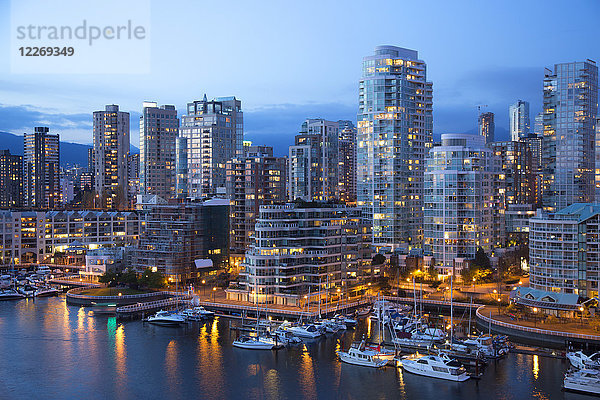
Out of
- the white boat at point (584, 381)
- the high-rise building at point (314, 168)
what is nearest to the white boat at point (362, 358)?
the white boat at point (584, 381)

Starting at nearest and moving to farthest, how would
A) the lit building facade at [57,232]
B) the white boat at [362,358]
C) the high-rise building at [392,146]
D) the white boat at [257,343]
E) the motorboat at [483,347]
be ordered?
1. the white boat at [362,358]
2. the motorboat at [483,347]
3. the white boat at [257,343]
4. the high-rise building at [392,146]
5. the lit building facade at [57,232]

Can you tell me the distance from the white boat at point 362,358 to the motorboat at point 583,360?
57.1ft

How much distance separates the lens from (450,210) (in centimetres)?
10550

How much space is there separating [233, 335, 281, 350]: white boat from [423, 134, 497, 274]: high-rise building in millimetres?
43028

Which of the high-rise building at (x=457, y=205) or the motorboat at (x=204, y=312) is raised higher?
the high-rise building at (x=457, y=205)

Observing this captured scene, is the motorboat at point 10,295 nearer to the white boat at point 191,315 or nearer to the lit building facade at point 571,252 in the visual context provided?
the white boat at point 191,315

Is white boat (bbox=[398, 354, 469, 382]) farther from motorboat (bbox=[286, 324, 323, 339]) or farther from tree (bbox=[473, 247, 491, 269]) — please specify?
tree (bbox=[473, 247, 491, 269])

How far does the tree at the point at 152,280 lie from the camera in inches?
3868

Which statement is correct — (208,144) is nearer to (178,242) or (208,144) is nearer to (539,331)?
(178,242)

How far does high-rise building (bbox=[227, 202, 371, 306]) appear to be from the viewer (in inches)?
3351

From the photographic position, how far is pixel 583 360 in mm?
60406

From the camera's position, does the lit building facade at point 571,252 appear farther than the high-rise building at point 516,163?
No

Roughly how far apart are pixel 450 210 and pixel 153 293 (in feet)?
158

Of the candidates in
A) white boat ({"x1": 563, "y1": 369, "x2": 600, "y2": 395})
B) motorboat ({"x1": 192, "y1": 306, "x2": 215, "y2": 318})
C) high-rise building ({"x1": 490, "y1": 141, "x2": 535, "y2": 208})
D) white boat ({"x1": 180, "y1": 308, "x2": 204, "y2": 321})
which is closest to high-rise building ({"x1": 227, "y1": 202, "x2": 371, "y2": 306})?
motorboat ({"x1": 192, "y1": 306, "x2": 215, "y2": 318})
